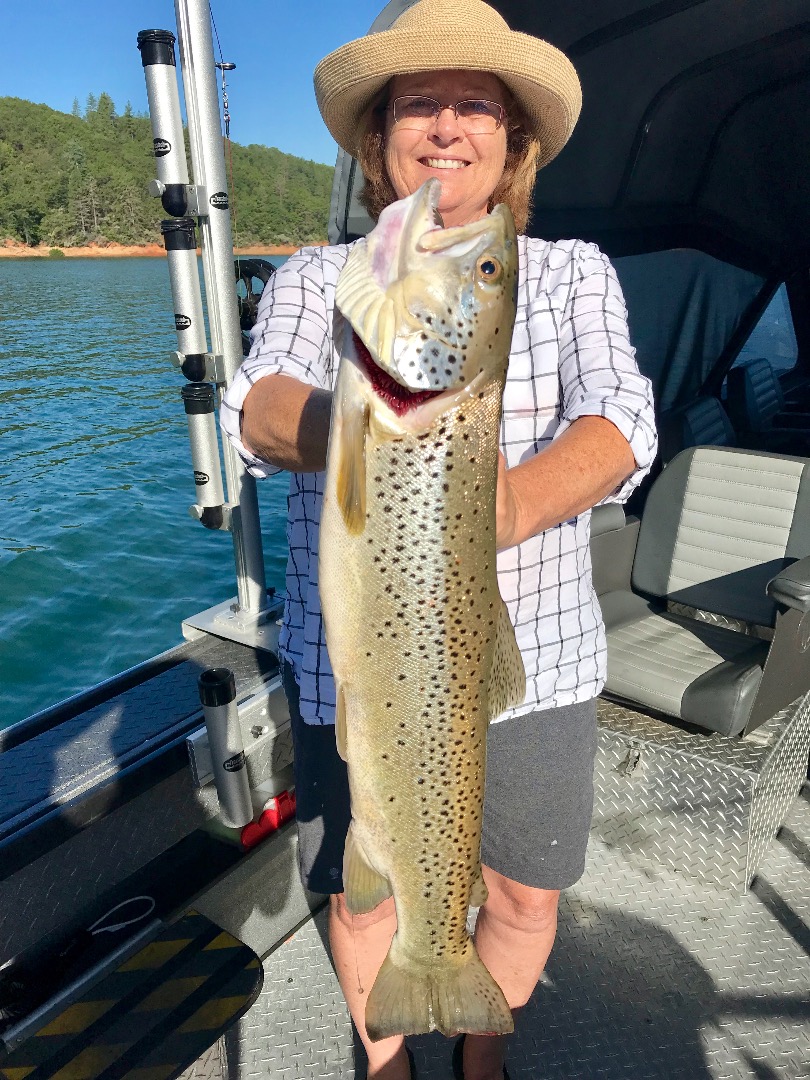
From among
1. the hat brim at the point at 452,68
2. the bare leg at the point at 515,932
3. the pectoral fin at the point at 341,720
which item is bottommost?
the bare leg at the point at 515,932

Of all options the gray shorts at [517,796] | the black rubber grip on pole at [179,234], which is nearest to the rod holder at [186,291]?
the black rubber grip on pole at [179,234]

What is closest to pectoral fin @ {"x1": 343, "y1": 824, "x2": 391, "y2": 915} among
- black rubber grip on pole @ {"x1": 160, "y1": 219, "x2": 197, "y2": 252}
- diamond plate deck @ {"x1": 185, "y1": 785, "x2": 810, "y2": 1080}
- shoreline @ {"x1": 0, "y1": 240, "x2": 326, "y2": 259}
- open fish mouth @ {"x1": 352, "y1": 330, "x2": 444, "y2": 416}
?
open fish mouth @ {"x1": 352, "y1": 330, "x2": 444, "y2": 416}

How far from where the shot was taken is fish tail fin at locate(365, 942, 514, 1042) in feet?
5.70

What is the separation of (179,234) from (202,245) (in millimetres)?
198

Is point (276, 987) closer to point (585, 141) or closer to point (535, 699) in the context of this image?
point (535, 699)


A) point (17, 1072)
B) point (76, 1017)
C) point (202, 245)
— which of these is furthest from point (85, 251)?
point (17, 1072)

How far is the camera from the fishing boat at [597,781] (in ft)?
8.18

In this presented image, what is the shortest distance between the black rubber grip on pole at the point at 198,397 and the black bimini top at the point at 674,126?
3.49ft

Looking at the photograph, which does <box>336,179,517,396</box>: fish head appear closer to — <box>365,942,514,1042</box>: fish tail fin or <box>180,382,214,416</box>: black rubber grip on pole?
<box>365,942,514,1042</box>: fish tail fin

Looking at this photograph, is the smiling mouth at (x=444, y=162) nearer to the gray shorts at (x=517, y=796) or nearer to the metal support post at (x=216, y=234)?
the gray shorts at (x=517, y=796)

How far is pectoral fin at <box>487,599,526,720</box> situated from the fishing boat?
4.21 feet

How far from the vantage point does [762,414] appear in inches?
251

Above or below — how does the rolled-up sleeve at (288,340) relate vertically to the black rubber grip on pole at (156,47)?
below

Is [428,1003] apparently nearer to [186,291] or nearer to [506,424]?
[506,424]
